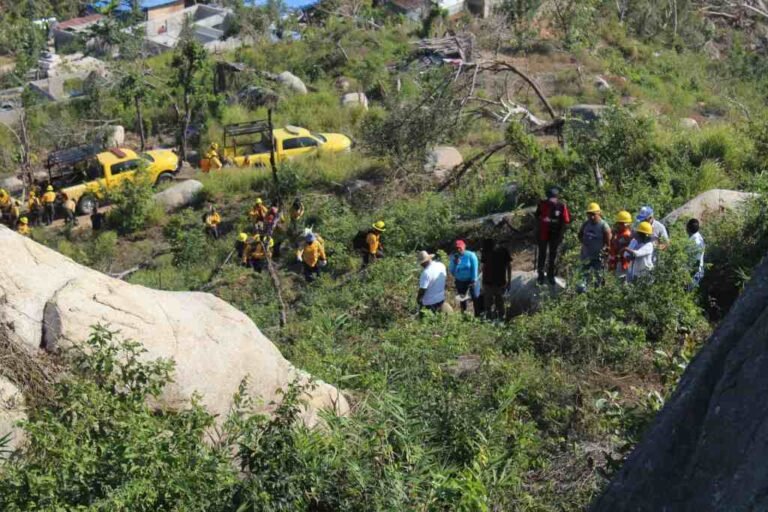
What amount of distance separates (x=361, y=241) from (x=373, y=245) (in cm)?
33

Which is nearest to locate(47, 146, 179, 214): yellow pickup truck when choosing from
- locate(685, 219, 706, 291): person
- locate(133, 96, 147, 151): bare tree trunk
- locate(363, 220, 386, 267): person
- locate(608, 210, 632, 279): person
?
locate(133, 96, 147, 151): bare tree trunk

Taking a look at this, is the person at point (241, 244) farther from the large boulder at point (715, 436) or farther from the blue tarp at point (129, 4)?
the blue tarp at point (129, 4)

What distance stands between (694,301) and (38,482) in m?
6.26

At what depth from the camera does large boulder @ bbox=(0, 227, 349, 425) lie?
5.84 metres

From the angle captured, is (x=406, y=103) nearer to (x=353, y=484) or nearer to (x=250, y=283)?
(x=250, y=283)

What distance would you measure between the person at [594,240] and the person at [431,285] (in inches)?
62.3

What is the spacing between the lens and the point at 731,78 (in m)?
26.7

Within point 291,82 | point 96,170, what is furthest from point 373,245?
point 291,82

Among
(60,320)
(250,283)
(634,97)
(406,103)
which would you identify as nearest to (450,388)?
(60,320)

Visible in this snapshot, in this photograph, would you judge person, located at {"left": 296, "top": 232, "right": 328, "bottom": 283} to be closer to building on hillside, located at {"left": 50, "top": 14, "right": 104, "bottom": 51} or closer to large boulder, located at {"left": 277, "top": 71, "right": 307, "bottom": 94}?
large boulder, located at {"left": 277, "top": 71, "right": 307, "bottom": 94}

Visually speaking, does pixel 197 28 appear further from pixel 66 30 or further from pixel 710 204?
pixel 710 204

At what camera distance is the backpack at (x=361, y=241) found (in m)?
13.3

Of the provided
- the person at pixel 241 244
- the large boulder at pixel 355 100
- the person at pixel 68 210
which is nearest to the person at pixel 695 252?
the person at pixel 241 244

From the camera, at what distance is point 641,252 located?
8.77 m
